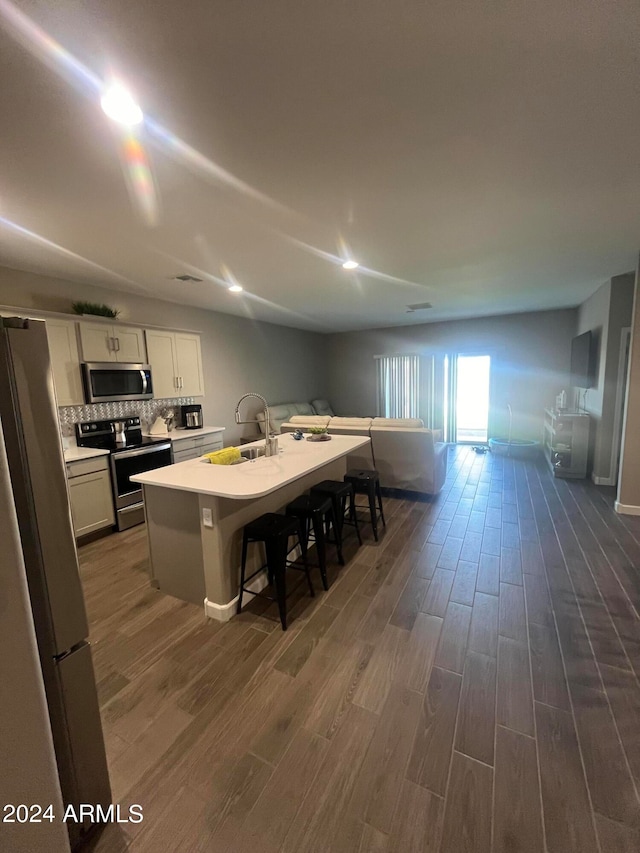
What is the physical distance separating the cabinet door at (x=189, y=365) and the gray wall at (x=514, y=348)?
462 centimetres

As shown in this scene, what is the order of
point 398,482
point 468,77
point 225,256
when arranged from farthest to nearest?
point 398,482, point 225,256, point 468,77

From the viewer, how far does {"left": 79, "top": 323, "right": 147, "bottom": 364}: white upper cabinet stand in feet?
11.8

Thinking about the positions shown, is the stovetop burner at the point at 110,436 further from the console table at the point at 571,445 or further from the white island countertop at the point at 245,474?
the console table at the point at 571,445

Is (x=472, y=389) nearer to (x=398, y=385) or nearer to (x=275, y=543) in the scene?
(x=398, y=385)

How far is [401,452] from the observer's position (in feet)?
14.4

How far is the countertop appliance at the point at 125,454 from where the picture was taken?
3617 mm

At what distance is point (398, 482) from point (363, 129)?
3670 millimetres

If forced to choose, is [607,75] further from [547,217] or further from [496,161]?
[547,217]

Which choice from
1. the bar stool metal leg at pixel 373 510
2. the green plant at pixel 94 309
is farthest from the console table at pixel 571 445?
the green plant at pixel 94 309

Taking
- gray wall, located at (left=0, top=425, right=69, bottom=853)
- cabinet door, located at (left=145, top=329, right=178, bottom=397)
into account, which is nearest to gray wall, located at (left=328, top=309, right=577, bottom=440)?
cabinet door, located at (left=145, top=329, right=178, bottom=397)

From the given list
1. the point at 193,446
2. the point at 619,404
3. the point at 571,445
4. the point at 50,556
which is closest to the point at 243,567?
the point at 50,556

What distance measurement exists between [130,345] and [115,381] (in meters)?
0.47

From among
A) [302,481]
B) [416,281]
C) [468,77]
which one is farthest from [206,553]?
[416,281]

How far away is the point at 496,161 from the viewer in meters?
1.82
